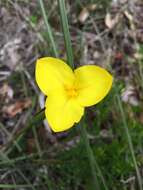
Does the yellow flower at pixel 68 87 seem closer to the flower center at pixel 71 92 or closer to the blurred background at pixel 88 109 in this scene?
the flower center at pixel 71 92

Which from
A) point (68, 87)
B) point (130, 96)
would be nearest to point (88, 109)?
point (130, 96)

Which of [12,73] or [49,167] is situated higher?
[12,73]

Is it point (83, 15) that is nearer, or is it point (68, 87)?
point (68, 87)

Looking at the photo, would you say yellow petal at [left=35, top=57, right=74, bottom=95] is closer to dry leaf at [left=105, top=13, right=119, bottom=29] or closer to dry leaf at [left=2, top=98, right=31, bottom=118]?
dry leaf at [left=2, top=98, right=31, bottom=118]

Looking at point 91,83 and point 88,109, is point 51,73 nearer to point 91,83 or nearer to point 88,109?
point 91,83

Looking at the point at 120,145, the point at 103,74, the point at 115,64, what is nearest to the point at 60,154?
the point at 120,145

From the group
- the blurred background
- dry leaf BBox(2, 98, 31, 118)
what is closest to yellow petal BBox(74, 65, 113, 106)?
the blurred background

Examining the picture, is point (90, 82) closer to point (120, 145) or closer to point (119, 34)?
point (120, 145)

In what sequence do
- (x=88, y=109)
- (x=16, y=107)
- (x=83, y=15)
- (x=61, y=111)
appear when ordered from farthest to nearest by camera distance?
(x=83, y=15) → (x=16, y=107) → (x=88, y=109) → (x=61, y=111)
